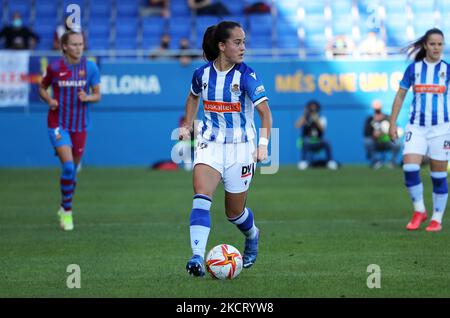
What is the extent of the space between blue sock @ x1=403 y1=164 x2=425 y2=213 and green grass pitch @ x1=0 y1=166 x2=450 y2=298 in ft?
1.31

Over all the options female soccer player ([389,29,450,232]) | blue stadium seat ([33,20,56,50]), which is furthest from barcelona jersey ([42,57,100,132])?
blue stadium seat ([33,20,56,50])

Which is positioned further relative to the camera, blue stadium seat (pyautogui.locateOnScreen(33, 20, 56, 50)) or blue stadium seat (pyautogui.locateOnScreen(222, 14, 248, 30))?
blue stadium seat (pyautogui.locateOnScreen(222, 14, 248, 30))

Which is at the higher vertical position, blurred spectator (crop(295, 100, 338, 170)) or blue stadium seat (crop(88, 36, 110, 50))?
blue stadium seat (crop(88, 36, 110, 50))

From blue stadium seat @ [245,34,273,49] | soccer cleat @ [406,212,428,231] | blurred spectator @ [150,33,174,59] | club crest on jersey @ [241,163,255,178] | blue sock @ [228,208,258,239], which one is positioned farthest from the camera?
blue stadium seat @ [245,34,273,49]

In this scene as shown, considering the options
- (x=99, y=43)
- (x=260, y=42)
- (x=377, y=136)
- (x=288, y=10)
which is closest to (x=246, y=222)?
(x=377, y=136)

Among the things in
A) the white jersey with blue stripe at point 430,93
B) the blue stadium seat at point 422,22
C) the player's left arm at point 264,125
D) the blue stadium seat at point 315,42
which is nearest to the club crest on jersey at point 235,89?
the player's left arm at point 264,125

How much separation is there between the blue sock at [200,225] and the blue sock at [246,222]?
1.39ft

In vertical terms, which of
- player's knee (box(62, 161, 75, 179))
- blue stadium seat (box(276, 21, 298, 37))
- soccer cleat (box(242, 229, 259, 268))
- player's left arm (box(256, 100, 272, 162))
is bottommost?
soccer cleat (box(242, 229, 259, 268))

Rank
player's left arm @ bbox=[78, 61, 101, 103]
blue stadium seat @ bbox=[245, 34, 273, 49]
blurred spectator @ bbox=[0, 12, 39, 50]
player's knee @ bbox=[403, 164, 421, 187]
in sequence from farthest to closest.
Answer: blue stadium seat @ bbox=[245, 34, 273, 49] < blurred spectator @ bbox=[0, 12, 39, 50] < player's left arm @ bbox=[78, 61, 101, 103] < player's knee @ bbox=[403, 164, 421, 187]

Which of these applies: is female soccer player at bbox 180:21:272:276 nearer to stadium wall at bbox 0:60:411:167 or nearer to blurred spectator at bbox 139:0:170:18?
stadium wall at bbox 0:60:411:167

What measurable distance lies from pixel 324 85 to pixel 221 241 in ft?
52.2

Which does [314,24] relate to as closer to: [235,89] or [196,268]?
[235,89]

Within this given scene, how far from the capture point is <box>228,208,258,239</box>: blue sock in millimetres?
8938

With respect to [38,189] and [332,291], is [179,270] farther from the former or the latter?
[38,189]
